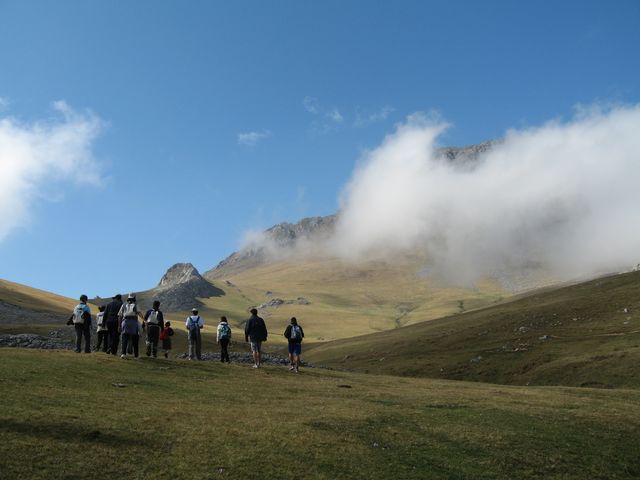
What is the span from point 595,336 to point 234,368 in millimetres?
52640

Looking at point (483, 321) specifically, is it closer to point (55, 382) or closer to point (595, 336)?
point (595, 336)

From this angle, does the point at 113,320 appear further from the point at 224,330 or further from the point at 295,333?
the point at 295,333

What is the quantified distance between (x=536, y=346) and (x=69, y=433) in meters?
65.2

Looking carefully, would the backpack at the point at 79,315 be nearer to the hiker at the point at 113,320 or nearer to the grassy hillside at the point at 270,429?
the hiker at the point at 113,320

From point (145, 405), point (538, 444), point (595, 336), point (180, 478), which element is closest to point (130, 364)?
point (145, 405)

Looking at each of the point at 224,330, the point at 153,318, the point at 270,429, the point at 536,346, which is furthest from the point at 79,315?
the point at 536,346

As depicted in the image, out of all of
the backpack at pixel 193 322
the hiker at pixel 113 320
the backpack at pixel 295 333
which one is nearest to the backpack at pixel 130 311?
the hiker at pixel 113 320

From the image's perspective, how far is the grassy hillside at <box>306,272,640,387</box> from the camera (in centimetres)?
5788

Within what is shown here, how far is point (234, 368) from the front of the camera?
37.3 meters

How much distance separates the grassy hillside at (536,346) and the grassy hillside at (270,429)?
2656 centimetres

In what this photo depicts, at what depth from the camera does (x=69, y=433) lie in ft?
59.3

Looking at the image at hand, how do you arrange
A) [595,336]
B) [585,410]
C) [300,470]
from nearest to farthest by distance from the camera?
[300,470] → [585,410] → [595,336]

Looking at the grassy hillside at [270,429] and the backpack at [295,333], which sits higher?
the backpack at [295,333]

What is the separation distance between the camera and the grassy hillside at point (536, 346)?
5788 centimetres
